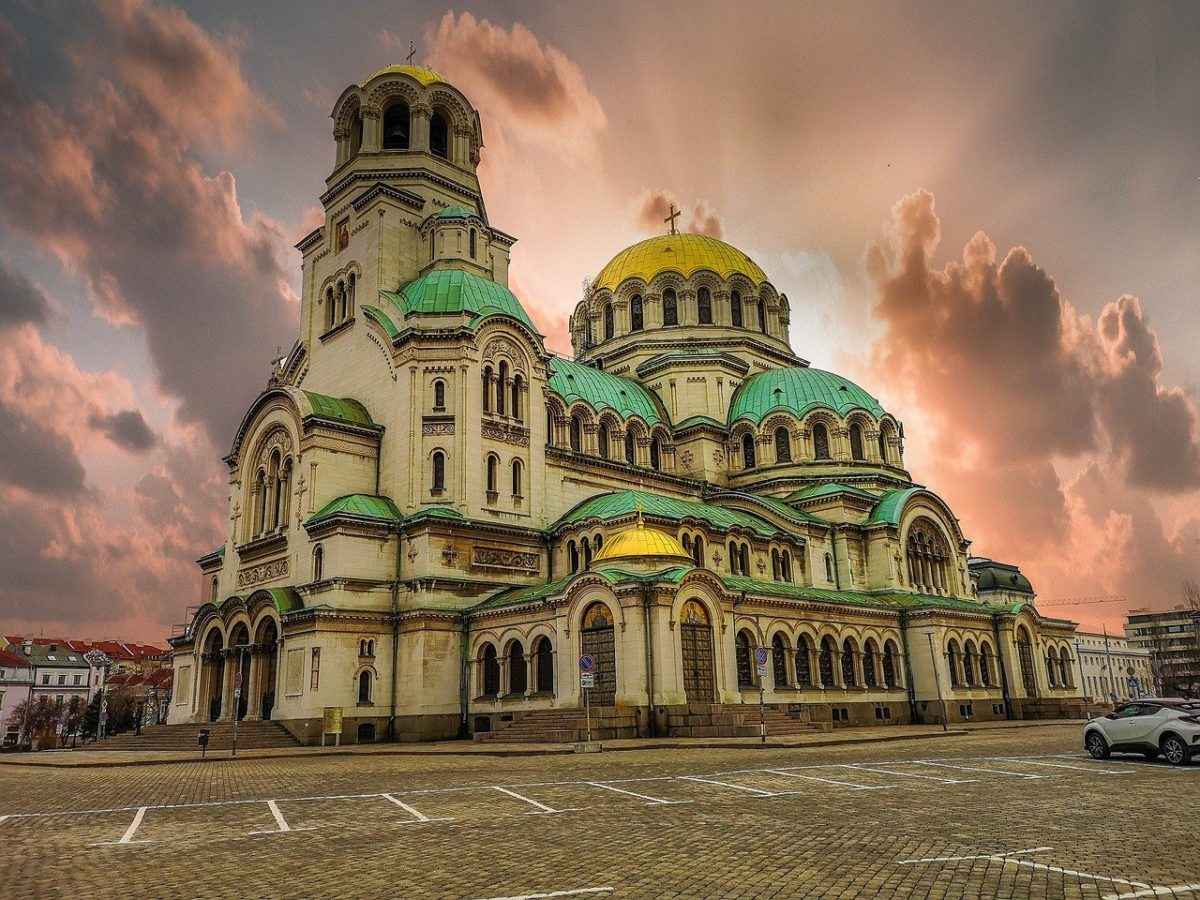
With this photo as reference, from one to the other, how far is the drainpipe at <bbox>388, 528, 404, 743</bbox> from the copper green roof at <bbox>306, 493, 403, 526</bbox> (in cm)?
97

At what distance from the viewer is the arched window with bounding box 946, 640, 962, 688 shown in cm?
4916

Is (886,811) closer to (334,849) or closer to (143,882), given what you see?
(334,849)

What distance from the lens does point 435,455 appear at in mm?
43125

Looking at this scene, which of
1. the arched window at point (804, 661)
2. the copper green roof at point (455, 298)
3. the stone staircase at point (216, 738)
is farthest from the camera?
the copper green roof at point (455, 298)

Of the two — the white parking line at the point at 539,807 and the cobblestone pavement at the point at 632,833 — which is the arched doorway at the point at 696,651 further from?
the white parking line at the point at 539,807

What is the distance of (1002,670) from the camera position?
172ft

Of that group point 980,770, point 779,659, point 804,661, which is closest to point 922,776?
point 980,770

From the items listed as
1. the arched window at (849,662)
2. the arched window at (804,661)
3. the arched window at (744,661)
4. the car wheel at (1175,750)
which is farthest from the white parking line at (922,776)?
the arched window at (849,662)

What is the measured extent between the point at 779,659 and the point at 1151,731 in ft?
72.4

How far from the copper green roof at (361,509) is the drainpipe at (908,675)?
26834 mm

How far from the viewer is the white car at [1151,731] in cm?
1992

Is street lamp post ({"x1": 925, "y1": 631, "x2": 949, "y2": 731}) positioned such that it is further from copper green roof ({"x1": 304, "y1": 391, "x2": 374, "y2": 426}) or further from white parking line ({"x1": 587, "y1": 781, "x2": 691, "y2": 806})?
white parking line ({"x1": 587, "y1": 781, "x2": 691, "y2": 806})

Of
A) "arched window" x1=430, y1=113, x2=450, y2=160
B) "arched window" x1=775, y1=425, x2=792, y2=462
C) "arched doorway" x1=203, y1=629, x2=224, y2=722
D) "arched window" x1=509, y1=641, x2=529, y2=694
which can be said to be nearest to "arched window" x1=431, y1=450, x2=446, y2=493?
"arched window" x1=509, y1=641, x2=529, y2=694

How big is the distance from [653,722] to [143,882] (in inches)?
999
